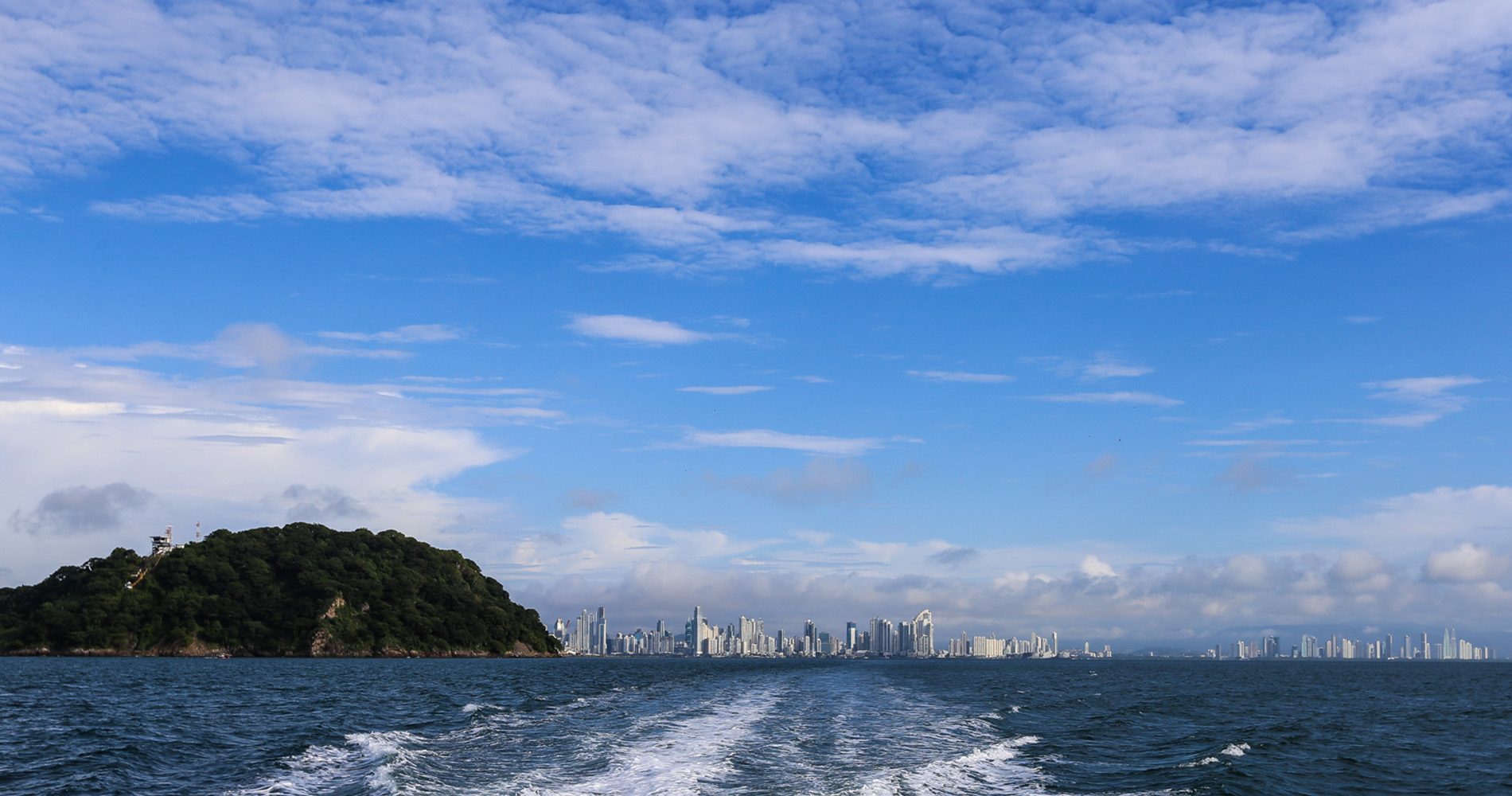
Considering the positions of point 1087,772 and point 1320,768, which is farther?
point 1320,768

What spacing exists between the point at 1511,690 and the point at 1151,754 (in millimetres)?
106546

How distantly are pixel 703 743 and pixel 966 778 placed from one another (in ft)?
36.7

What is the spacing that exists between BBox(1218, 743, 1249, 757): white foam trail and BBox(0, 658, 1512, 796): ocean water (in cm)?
16

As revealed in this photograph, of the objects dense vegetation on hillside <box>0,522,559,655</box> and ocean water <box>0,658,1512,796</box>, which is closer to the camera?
ocean water <box>0,658,1512,796</box>

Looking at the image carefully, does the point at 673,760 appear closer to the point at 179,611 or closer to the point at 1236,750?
the point at 1236,750

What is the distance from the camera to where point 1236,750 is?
40500mm

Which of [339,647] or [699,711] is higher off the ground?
[699,711]

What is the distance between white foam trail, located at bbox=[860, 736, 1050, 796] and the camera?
2895 centimetres

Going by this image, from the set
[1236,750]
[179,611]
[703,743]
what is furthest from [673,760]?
[179,611]

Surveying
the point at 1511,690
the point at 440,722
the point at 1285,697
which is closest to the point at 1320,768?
the point at 440,722

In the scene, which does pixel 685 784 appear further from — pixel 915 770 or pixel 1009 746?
pixel 1009 746

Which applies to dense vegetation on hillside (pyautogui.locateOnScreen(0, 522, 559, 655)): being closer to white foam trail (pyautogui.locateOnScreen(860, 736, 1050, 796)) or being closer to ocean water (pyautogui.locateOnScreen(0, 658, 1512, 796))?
ocean water (pyautogui.locateOnScreen(0, 658, 1512, 796))

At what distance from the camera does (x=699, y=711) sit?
5300 cm

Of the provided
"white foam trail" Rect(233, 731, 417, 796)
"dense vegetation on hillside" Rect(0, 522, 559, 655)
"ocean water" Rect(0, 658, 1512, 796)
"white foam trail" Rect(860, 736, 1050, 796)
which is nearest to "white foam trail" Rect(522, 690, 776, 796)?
"ocean water" Rect(0, 658, 1512, 796)
